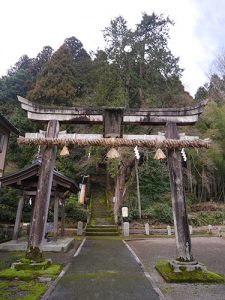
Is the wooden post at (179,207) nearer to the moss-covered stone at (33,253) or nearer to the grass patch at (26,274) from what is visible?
the grass patch at (26,274)

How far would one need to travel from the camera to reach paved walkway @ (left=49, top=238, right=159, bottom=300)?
484 centimetres

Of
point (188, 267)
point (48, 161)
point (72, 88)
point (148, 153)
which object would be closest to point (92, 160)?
point (148, 153)

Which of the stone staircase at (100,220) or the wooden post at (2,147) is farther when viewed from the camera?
the stone staircase at (100,220)

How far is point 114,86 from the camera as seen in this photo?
22.7 meters

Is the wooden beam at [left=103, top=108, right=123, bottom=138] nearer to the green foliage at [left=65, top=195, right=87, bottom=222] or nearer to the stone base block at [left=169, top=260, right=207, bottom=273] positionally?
the stone base block at [left=169, top=260, right=207, bottom=273]

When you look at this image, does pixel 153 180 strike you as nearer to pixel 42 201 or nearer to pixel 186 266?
pixel 186 266

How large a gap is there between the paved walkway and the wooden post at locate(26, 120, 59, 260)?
103 centimetres

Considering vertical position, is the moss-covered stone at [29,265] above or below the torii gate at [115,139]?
below

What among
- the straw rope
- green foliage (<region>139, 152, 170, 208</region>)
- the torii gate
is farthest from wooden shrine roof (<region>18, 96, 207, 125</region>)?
green foliage (<region>139, 152, 170, 208</region>)

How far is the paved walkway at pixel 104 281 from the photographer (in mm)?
4844

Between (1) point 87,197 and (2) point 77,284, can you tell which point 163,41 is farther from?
(2) point 77,284

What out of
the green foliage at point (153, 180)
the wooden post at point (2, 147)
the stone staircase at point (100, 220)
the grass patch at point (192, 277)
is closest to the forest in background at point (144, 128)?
the green foliage at point (153, 180)

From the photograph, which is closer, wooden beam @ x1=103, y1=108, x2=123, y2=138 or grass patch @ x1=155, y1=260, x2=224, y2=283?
grass patch @ x1=155, y1=260, x2=224, y2=283

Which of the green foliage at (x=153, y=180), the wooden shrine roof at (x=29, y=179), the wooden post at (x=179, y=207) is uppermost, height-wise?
the green foliage at (x=153, y=180)
